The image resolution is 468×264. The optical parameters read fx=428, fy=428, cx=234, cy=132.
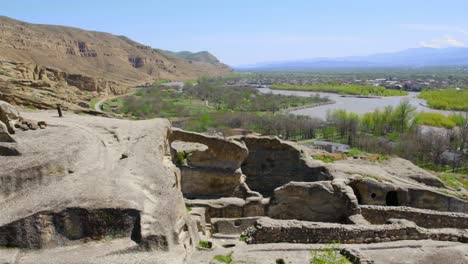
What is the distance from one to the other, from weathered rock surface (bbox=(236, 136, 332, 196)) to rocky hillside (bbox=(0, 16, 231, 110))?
907 inches

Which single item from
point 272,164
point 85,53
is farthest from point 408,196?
point 85,53

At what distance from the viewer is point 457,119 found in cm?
5966

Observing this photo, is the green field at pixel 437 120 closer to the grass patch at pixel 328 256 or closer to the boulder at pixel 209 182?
the boulder at pixel 209 182

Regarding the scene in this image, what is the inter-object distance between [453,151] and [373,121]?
15057 mm

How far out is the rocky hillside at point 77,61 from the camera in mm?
57284

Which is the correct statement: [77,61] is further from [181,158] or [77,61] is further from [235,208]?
[235,208]

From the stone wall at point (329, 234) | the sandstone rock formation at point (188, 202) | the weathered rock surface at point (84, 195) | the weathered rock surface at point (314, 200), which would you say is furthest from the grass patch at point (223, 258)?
the weathered rock surface at point (314, 200)

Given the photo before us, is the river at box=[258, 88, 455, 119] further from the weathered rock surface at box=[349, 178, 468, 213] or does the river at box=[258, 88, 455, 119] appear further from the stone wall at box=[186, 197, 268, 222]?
the stone wall at box=[186, 197, 268, 222]

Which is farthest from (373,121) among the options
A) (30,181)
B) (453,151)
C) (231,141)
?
(30,181)

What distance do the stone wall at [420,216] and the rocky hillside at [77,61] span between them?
99.5 ft

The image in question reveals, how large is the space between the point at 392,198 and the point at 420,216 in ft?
12.4

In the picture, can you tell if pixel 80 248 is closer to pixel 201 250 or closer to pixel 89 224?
pixel 89 224

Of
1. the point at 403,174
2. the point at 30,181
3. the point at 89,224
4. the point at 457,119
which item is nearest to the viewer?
the point at 89,224

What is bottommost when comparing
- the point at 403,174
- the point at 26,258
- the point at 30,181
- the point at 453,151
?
the point at 453,151
